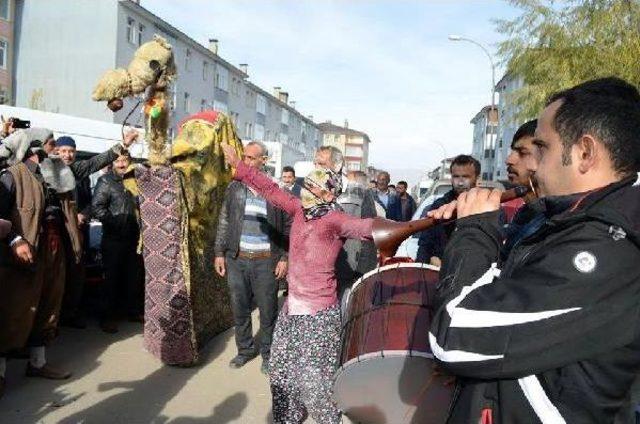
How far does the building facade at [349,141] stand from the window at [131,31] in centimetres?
6075

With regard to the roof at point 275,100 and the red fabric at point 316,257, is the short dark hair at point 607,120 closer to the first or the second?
the red fabric at point 316,257

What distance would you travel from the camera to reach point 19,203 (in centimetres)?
438

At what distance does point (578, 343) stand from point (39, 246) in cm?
450

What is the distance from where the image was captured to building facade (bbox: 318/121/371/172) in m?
97.1

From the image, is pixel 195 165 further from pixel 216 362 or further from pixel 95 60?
pixel 95 60

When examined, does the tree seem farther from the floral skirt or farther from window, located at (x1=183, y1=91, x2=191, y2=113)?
window, located at (x1=183, y1=91, x2=191, y2=113)

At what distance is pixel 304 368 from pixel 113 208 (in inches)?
150

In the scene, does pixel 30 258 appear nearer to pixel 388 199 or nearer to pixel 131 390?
pixel 131 390

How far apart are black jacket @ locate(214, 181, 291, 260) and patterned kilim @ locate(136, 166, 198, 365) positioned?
364mm

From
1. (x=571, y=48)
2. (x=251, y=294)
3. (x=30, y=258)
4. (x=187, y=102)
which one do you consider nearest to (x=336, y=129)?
(x=187, y=102)

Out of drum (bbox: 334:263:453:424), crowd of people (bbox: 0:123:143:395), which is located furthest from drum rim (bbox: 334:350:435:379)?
crowd of people (bbox: 0:123:143:395)

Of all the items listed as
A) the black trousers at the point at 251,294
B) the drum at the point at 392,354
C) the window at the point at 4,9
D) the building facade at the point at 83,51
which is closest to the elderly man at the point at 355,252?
the black trousers at the point at 251,294

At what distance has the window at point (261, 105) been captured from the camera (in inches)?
2219

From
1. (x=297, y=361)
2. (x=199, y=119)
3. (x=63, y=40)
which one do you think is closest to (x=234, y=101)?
(x=63, y=40)
